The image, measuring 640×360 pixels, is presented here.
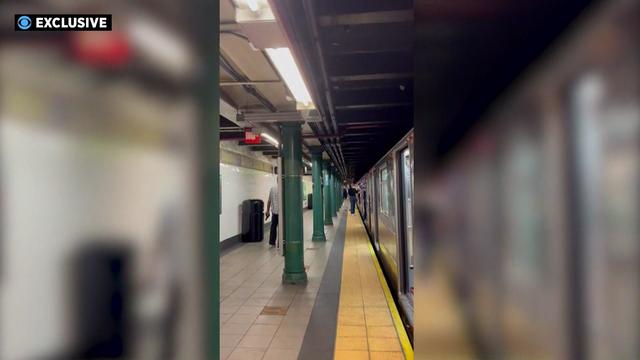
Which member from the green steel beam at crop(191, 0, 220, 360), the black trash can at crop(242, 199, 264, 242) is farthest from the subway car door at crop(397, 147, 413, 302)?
the black trash can at crop(242, 199, 264, 242)

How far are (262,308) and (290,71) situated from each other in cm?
285

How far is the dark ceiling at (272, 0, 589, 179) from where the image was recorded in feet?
3.26

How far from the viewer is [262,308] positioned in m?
3.93

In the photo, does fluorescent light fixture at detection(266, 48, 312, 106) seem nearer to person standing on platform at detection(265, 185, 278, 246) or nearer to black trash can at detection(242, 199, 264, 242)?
person standing on platform at detection(265, 185, 278, 246)

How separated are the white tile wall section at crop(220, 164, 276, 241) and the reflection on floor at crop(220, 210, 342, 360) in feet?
4.09

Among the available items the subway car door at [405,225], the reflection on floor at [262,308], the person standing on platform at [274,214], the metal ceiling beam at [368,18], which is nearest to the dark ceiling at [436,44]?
the metal ceiling beam at [368,18]

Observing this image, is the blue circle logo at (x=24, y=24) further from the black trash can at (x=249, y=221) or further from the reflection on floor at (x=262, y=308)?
the black trash can at (x=249, y=221)

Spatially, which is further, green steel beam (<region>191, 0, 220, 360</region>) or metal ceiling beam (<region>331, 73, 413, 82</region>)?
metal ceiling beam (<region>331, 73, 413, 82</region>)

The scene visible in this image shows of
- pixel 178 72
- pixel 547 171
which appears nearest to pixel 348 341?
pixel 547 171

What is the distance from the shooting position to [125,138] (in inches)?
31.6

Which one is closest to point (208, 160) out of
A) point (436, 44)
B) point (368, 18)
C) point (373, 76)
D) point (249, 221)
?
point (436, 44)

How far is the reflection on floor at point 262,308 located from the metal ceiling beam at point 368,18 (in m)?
2.71

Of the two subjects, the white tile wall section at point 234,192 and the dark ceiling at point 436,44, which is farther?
the white tile wall section at point 234,192

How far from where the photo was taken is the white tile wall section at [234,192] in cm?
769
